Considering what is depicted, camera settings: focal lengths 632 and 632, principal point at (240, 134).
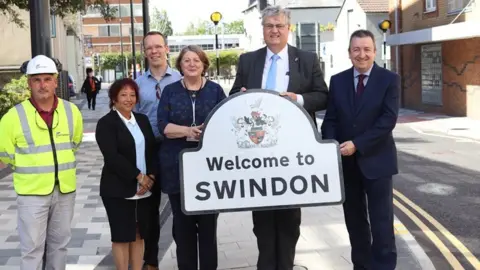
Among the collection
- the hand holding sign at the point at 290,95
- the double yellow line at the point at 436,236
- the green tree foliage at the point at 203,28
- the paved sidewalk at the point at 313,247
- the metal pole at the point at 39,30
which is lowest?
the double yellow line at the point at 436,236

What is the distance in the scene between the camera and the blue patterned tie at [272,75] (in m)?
4.65

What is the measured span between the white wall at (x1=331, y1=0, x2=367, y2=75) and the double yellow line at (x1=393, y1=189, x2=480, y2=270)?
108 feet

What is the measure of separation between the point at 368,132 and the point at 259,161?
90 centimetres

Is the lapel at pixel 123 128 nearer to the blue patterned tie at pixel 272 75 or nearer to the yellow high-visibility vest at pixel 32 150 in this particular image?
the yellow high-visibility vest at pixel 32 150

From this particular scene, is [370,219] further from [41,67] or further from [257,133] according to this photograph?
[41,67]

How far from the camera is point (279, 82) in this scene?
466 centimetres

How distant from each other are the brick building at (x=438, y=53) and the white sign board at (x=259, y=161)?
1857 centimetres

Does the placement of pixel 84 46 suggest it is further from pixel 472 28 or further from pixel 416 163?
pixel 416 163

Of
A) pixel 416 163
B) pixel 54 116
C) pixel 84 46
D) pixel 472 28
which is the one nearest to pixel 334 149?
pixel 54 116

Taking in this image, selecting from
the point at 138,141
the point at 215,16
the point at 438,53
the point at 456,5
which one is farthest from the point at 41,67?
the point at 438,53

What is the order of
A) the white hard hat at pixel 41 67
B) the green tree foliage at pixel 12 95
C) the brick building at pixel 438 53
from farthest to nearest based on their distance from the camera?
the brick building at pixel 438 53, the green tree foliage at pixel 12 95, the white hard hat at pixel 41 67

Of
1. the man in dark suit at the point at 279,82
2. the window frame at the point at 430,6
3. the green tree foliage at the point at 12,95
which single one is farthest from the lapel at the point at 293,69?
the window frame at the point at 430,6

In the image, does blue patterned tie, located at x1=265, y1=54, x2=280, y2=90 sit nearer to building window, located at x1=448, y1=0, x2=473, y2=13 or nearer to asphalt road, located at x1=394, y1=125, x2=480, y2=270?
asphalt road, located at x1=394, y1=125, x2=480, y2=270

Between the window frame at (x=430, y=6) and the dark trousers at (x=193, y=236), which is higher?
the window frame at (x=430, y=6)
